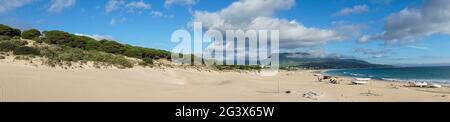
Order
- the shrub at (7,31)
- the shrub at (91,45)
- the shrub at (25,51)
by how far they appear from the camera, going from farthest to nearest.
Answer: the shrub at (91,45) < the shrub at (7,31) < the shrub at (25,51)

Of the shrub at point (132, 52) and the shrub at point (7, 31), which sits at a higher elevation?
the shrub at point (7, 31)

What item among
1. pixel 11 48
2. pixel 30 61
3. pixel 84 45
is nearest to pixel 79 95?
pixel 30 61

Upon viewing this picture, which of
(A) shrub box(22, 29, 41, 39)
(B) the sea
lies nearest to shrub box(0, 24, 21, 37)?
(A) shrub box(22, 29, 41, 39)

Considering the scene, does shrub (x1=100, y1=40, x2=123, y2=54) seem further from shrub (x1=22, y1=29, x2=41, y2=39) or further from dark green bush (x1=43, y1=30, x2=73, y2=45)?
shrub (x1=22, y1=29, x2=41, y2=39)

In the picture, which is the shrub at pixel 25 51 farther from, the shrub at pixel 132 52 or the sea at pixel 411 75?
the sea at pixel 411 75

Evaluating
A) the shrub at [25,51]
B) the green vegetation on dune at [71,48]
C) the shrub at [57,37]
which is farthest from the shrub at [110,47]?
the shrub at [25,51]

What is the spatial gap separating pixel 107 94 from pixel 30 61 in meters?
8.28

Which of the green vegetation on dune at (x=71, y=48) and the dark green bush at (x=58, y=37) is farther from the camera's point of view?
the dark green bush at (x=58, y=37)

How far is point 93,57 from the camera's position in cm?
2523

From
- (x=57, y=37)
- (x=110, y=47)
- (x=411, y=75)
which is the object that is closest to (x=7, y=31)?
(x=57, y=37)

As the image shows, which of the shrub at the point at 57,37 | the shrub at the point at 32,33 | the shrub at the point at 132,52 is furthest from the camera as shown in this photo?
the shrub at the point at 132,52

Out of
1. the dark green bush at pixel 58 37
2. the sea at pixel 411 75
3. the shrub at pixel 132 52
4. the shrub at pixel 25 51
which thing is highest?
the dark green bush at pixel 58 37
